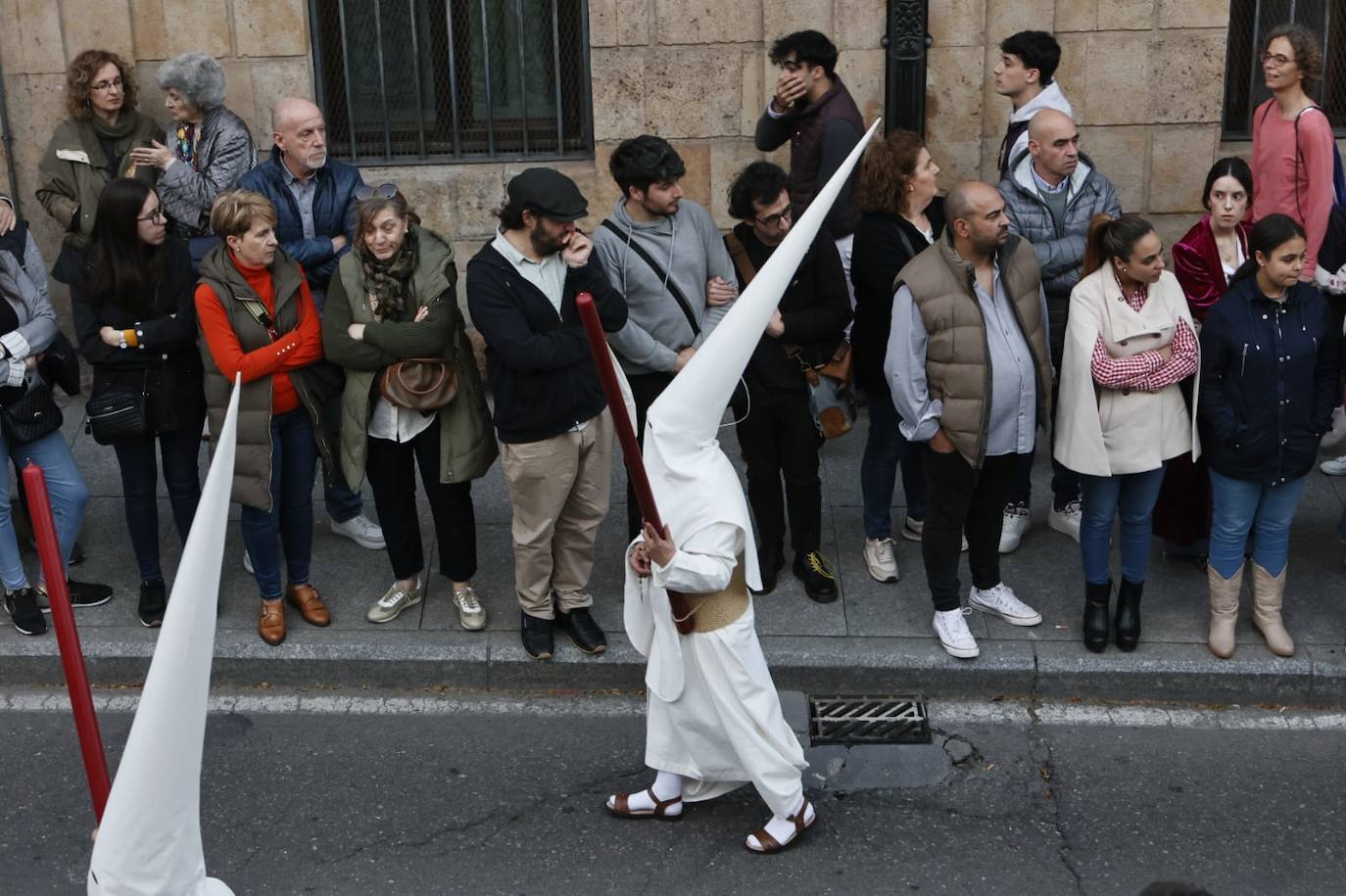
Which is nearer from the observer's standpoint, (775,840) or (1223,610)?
(775,840)

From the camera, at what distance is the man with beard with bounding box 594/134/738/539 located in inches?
254

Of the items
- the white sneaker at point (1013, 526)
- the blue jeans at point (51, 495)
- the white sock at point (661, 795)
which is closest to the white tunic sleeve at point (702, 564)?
the white sock at point (661, 795)

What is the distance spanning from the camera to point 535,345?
603 cm

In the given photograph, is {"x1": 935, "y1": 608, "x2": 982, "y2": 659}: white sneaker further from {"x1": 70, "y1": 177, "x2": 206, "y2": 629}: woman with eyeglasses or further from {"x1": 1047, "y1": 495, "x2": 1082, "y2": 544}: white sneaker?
{"x1": 70, "y1": 177, "x2": 206, "y2": 629}: woman with eyeglasses

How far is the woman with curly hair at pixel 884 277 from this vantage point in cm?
670

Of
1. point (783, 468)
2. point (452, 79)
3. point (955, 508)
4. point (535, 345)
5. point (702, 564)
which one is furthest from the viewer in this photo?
point (452, 79)

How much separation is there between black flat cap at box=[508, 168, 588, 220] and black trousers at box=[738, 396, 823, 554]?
1280 mm

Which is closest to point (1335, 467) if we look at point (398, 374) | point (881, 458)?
point (881, 458)

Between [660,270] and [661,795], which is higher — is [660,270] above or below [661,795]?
above

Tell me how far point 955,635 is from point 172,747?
3.92 meters

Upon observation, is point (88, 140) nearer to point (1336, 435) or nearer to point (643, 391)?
point (643, 391)

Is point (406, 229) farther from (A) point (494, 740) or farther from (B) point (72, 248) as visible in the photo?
(A) point (494, 740)

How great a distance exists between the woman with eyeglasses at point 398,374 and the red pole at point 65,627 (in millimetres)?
3210

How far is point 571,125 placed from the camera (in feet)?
30.6
